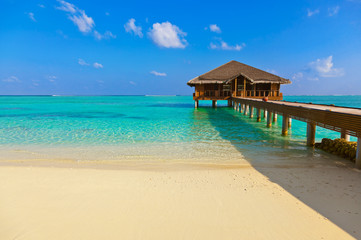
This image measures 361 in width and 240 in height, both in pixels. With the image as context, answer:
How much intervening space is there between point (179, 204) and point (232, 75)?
27.6 meters

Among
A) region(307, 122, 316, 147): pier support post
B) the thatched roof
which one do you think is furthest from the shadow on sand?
the thatched roof

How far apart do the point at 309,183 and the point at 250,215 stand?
221 centimetres

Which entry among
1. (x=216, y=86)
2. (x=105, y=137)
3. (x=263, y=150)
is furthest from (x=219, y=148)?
(x=216, y=86)

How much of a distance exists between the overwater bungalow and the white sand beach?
22314 millimetres

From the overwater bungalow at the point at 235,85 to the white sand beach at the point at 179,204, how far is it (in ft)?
73.2

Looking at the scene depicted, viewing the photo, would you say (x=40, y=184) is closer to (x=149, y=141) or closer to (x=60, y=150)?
(x=60, y=150)

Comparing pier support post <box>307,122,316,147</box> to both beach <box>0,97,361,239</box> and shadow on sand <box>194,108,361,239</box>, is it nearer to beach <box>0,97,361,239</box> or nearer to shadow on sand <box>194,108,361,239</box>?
shadow on sand <box>194,108,361,239</box>

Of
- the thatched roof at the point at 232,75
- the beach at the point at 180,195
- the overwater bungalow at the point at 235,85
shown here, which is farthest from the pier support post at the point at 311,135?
the overwater bungalow at the point at 235,85

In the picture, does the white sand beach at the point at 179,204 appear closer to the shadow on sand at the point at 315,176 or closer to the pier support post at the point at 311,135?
the shadow on sand at the point at 315,176

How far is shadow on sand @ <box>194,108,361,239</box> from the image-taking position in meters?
3.58

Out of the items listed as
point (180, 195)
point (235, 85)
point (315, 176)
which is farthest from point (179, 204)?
point (235, 85)

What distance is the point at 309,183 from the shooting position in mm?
4840

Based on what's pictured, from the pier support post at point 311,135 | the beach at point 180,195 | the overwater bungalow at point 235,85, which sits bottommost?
the beach at point 180,195

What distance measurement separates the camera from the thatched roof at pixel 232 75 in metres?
26.8
